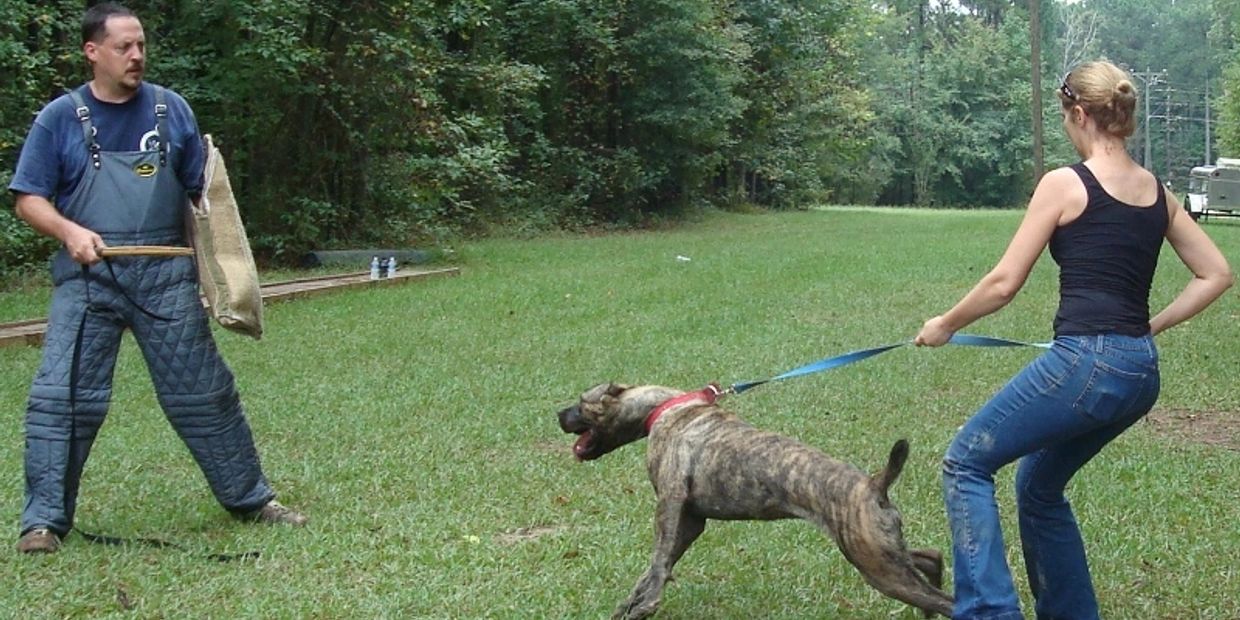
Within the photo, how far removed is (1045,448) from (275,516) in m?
3.22

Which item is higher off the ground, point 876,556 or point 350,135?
point 350,135

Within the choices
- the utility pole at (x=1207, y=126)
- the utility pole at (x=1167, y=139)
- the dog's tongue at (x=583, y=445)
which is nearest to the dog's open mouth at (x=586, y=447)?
the dog's tongue at (x=583, y=445)

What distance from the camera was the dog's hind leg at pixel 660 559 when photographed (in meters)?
4.09

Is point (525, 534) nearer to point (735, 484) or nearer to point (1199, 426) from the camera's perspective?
point (735, 484)

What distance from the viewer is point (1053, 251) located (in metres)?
3.62

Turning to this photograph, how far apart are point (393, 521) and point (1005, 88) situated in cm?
6345

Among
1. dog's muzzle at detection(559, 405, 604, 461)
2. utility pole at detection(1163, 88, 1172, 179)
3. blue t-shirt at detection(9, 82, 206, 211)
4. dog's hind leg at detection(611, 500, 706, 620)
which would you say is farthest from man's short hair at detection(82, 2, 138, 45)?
utility pole at detection(1163, 88, 1172, 179)

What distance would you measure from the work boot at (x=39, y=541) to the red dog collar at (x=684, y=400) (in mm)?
2396

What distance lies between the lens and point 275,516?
5.46 m

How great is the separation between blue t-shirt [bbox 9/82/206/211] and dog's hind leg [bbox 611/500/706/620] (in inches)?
98.9

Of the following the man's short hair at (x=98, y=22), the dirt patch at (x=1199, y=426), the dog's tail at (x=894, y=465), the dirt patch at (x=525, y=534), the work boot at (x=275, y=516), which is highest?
the man's short hair at (x=98, y=22)

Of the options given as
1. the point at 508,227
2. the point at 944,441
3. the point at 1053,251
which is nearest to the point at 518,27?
the point at 508,227

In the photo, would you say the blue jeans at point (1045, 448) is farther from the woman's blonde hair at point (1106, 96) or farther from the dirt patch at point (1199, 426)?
the dirt patch at point (1199, 426)

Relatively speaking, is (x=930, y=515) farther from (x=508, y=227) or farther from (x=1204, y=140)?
(x=1204, y=140)
